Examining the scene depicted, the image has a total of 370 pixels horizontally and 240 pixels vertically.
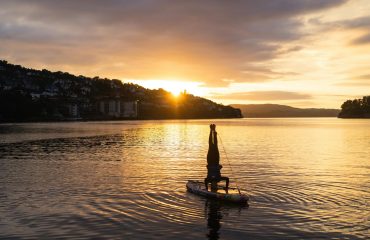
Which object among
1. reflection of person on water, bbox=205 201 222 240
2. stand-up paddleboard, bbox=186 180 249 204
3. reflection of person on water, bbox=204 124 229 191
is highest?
reflection of person on water, bbox=204 124 229 191

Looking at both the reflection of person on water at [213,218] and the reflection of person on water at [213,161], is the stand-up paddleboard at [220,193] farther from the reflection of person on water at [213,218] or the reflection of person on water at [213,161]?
the reflection of person on water at [213,161]

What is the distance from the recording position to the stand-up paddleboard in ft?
89.4

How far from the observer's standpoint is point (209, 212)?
25.7 meters

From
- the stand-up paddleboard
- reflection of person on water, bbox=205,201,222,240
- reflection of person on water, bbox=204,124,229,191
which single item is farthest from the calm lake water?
reflection of person on water, bbox=204,124,229,191

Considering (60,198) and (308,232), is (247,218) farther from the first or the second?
(60,198)

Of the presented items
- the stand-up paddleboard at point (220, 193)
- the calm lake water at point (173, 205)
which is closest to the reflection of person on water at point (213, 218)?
the calm lake water at point (173, 205)

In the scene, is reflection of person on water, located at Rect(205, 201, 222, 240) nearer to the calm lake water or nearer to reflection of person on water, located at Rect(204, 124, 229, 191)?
the calm lake water

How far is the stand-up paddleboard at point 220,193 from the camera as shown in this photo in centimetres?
2725

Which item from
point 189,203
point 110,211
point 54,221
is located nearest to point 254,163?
point 189,203

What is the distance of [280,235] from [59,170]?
105 feet

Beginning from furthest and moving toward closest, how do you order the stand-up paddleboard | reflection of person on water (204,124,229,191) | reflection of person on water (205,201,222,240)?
reflection of person on water (204,124,229,191) < the stand-up paddleboard < reflection of person on water (205,201,222,240)

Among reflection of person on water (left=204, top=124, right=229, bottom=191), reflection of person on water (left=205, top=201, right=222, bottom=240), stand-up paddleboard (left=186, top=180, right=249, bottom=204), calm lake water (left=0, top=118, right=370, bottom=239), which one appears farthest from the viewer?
reflection of person on water (left=204, top=124, right=229, bottom=191)

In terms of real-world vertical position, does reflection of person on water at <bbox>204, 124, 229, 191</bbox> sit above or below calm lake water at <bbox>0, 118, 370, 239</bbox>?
above

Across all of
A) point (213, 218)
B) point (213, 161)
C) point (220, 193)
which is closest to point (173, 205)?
point (220, 193)
